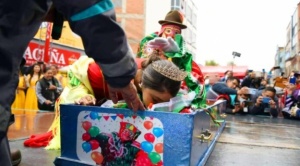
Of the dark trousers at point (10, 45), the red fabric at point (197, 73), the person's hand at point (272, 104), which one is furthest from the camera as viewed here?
the person's hand at point (272, 104)

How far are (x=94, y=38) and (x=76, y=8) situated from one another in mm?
76

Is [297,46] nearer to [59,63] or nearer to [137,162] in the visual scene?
[59,63]

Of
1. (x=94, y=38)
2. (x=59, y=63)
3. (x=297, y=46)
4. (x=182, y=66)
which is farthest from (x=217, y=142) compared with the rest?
(x=297, y=46)

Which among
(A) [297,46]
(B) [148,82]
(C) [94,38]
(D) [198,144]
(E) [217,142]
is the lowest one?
(E) [217,142]

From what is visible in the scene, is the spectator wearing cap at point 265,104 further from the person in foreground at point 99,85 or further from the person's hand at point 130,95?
the person's hand at point 130,95

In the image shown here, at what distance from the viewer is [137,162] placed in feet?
4.30

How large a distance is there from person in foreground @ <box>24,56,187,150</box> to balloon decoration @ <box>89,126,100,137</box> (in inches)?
5.9

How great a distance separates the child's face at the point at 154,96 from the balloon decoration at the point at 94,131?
266mm

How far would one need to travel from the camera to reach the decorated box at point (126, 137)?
1.25 m

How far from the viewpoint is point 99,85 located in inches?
65.9

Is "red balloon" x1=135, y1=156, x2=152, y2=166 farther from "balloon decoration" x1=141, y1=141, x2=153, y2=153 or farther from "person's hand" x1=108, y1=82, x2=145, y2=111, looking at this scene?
"person's hand" x1=108, y1=82, x2=145, y2=111

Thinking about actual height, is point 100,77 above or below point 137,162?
above

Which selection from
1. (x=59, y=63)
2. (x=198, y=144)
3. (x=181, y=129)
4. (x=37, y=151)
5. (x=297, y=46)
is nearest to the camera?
(x=181, y=129)

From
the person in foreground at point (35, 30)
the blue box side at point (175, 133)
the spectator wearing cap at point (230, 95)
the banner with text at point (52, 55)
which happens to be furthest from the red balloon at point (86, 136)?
the banner with text at point (52, 55)
